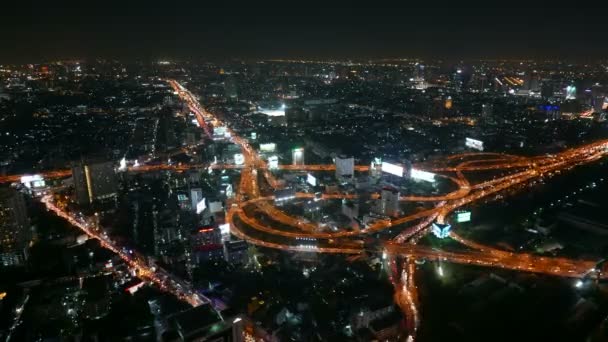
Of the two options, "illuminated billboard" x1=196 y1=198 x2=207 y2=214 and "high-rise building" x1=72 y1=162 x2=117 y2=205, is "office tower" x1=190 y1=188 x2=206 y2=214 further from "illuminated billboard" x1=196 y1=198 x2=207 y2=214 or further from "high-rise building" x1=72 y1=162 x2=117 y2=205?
"high-rise building" x1=72 y1=162 x2=117 y2=205

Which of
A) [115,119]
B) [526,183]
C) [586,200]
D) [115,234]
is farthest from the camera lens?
[115,119]

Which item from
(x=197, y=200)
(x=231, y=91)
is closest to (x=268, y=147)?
(x=197, y=200)

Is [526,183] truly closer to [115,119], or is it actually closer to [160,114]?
[160,114]

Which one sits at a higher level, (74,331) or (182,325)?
(182,325)

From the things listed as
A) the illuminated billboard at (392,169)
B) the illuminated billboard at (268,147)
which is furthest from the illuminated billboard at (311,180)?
the illuminated billboard at (268,147)

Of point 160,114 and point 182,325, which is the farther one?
point 160,114

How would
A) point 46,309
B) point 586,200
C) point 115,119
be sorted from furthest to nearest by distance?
point 115,119
point 586,200
point 46,309

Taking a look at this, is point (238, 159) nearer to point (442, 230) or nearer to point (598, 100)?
point (442, 230)

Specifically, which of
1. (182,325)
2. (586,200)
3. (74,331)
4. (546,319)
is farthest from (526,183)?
(74,331)
